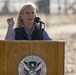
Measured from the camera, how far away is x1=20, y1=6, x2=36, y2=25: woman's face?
5.98 meters

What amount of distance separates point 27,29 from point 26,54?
0.59m

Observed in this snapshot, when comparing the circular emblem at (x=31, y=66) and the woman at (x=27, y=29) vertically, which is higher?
the woman at (x=27, y=29)

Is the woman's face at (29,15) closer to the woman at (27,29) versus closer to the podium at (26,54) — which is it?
the woman at (27,29)

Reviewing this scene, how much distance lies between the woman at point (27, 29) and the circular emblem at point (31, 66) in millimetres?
504

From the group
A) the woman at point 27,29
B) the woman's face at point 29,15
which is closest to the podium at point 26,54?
the woman at point 27,29

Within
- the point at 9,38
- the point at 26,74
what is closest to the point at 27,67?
the point at 26,74

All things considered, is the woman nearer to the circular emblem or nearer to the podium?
the podium

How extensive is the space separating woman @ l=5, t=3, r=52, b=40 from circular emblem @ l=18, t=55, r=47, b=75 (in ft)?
1.65

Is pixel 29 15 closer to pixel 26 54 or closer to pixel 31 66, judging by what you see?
pixel 26 54

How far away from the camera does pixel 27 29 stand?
6.09 meters

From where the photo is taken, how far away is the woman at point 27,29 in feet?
19.7

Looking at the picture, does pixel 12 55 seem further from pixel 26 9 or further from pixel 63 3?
pixel 63 3

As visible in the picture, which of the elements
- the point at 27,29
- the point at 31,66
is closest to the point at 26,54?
the point at 31,66

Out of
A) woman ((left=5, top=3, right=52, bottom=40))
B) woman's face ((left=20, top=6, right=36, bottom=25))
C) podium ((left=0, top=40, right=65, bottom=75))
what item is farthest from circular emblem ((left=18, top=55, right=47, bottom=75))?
woman's face ((left=20, top=6, right=36, bottom=25))
